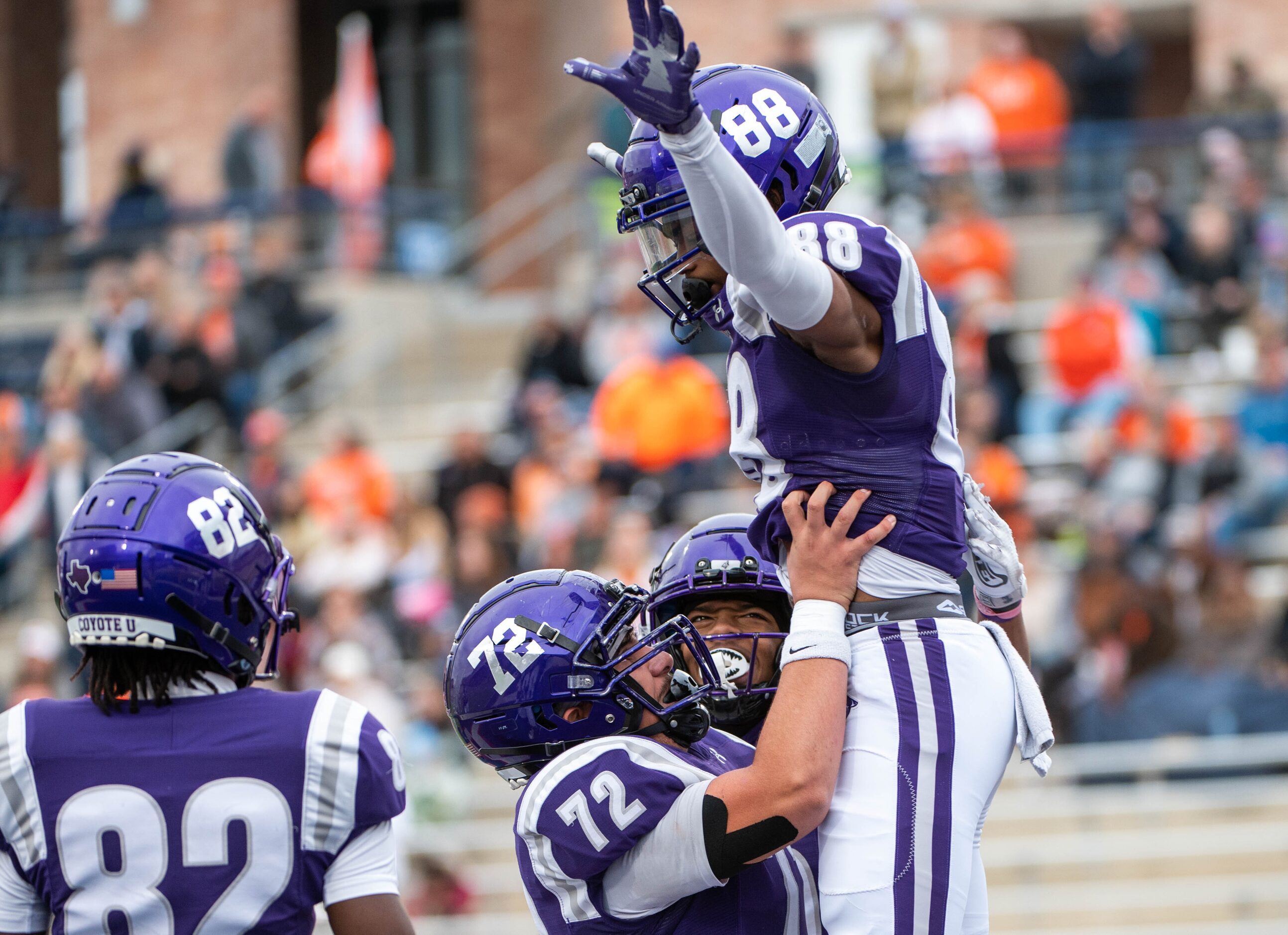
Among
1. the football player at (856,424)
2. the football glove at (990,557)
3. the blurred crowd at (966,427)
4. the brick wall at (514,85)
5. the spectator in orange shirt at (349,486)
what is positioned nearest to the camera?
the football player at (856,424)

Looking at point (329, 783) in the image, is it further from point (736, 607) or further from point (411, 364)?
point (411, 364)

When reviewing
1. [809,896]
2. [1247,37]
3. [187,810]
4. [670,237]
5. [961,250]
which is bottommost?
[809,896]

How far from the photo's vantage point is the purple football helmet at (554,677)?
11.6ft

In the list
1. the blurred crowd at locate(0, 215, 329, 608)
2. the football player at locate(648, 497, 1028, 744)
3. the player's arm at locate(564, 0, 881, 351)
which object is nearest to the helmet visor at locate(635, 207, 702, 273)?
the player's arm at locate(564, 0, 881, 351)

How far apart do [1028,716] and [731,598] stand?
26.5 inches

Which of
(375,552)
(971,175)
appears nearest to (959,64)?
(971,175)

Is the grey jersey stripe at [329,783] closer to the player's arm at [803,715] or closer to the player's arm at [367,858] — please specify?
the player's arm at [367,858]

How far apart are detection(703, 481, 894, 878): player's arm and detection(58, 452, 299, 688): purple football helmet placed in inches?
34.9

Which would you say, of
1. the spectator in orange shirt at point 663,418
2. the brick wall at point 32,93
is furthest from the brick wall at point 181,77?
the spectator in orange shirt at point 663,418

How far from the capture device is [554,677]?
3.53 meters

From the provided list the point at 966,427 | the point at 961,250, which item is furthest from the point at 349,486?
the point at 961,250

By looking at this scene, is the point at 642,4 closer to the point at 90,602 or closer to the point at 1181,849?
the point at 90,602

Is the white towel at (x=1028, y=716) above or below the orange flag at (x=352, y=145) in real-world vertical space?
below

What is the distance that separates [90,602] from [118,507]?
6.9 inches
